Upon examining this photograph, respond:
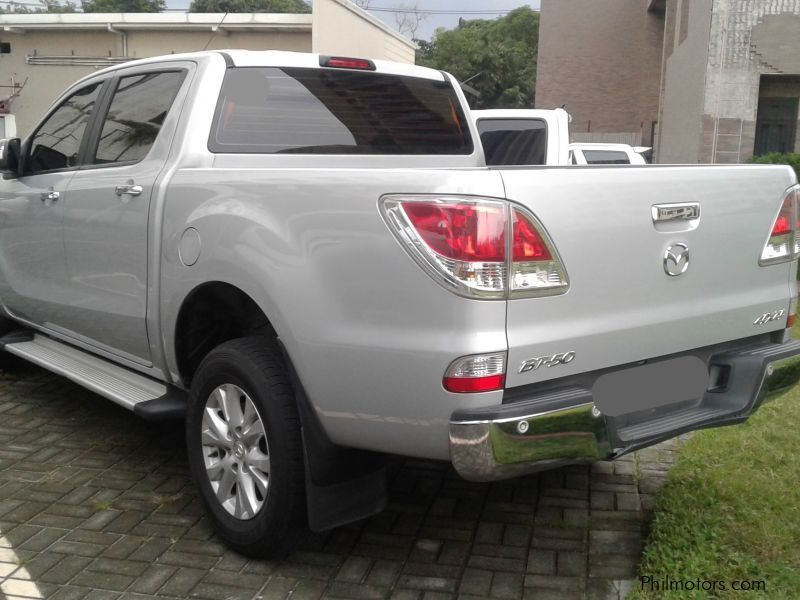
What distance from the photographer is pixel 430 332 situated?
9.23ft

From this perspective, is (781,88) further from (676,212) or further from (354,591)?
(354,591)

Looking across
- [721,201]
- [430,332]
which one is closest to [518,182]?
[430,332]

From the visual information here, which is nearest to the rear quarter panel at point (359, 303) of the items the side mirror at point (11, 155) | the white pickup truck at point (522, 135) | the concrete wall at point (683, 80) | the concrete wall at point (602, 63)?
the side mirror at point (11, 155)

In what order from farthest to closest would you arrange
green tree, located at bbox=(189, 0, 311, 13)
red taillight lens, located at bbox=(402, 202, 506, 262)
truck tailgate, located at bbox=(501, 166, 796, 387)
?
green tree, located at bbox=(189, 0, 311, 13), truck tailgate, located at bbox=(501, 166, 796, 387), red taillight lens, located at bbox=(402, 202, 506, 262)

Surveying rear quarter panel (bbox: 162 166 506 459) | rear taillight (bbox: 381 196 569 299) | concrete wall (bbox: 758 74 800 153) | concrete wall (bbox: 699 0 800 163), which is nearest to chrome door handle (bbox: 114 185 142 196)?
rear quarter panel (bbox: 162 166 506 459)

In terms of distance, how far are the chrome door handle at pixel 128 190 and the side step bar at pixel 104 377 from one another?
893 mm

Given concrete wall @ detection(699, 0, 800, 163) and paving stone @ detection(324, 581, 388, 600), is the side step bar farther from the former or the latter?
concrete wall @ detection(699, 0, 800, 163)

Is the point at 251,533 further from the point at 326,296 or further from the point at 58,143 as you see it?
the point at 58,143

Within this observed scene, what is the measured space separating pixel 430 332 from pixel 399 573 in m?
1.14

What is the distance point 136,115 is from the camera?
14.8ft

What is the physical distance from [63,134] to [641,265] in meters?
3.50

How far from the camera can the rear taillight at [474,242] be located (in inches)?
108

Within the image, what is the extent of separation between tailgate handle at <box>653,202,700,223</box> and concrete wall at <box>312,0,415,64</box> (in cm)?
1796

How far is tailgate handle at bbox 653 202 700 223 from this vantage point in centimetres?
314
